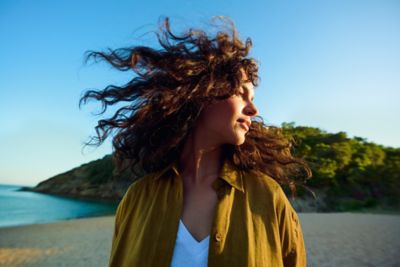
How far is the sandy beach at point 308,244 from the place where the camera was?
948cm

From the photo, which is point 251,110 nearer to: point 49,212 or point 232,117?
point 232,117

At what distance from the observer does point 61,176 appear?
67688mm

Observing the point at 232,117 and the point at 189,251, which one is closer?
the point at 189,251

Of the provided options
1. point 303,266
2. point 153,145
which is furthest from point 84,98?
point 303,266

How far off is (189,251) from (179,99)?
928 mm

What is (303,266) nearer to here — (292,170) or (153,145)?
(292,170)

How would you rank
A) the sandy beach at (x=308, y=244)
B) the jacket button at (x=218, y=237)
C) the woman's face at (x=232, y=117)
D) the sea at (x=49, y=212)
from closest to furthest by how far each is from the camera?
the jacket button at (x=218, y=237) → the woman's face at (x=232, y=117) → the sandy beach at (x=308, y=244) → the sea at (x=49, y=212)

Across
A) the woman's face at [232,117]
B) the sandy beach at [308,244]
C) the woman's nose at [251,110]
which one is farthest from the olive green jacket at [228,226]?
the sandy beach at [308,244]

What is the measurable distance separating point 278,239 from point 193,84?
3.50ft

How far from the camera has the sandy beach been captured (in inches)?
373

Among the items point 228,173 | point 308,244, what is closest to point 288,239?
point 228,173

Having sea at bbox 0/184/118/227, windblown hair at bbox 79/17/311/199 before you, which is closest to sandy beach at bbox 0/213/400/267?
windblown hair at bbox 79/17/311/199

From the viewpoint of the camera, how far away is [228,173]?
180 centimetres

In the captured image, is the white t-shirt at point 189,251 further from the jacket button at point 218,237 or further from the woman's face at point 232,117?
the woman's face at point 232,117
